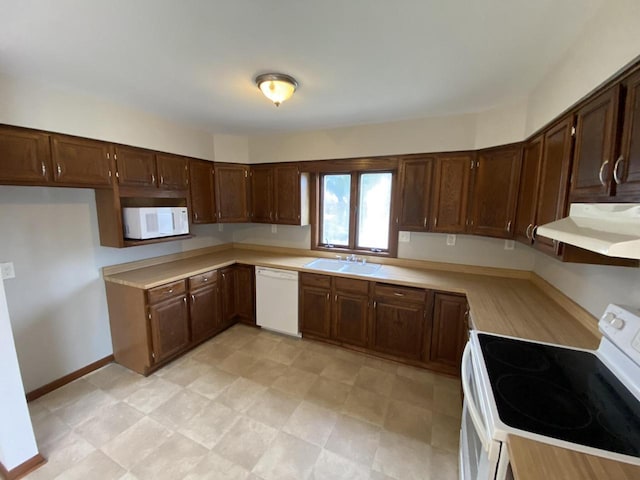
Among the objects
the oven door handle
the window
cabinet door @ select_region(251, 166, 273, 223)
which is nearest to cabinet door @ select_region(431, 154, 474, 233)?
the window

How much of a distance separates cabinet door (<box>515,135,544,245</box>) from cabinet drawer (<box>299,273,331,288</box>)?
1.78 metres

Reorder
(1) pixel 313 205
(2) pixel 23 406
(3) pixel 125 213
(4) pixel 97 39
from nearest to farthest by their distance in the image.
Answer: (4) pixel 97 39 < (2) pixel 23 406 < (3) pixel 125 213 < (1) pixel 313 205

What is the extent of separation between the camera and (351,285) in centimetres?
282

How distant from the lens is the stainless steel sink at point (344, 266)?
2.91 meters

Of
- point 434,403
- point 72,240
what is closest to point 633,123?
point 434,403

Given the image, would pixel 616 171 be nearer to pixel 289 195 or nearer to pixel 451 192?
pixel 451 192

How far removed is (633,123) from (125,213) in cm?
337

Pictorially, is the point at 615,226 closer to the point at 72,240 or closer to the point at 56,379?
the point at 72,240

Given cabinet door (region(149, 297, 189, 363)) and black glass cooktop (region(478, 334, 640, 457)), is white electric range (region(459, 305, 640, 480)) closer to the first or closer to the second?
black glass cooktop (region(478, 334, 640, 457))

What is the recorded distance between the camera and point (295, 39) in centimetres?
142

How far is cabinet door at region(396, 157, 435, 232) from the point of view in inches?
107

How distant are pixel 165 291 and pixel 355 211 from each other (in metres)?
2.24

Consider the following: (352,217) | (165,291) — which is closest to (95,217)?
(165,291)

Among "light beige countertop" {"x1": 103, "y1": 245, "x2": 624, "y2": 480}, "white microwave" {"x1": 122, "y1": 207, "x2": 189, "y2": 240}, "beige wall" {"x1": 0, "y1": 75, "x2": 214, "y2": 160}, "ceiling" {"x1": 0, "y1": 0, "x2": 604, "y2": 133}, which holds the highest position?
"ceiling" {"x1": 0, "y1": 0, "x2": 604, "y2": 133}
